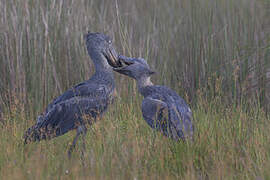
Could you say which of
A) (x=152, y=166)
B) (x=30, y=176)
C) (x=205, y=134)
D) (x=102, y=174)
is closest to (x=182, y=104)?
(x=205, y=134)

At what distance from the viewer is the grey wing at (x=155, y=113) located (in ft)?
14.3

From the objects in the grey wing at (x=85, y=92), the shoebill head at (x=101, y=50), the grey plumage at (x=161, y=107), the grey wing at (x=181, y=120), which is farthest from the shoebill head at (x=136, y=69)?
the grey wing at (x=181, y=120)

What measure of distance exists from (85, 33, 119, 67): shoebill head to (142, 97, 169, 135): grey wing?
0.80 meters

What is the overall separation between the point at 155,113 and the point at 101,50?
118cm

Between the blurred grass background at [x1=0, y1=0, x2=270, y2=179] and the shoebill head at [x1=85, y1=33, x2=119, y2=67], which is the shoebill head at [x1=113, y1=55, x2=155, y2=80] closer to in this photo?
the shoebill head at [x1=85, y1=33, x2=119, y2=67]

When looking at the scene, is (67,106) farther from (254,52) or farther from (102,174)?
(254,52)

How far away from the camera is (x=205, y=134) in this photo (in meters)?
4.12

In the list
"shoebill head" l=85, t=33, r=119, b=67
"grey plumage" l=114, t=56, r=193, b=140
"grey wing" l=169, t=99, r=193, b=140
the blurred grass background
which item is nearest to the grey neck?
"grey plumage" l=114, t=56, r=193, b=140

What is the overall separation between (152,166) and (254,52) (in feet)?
9.85

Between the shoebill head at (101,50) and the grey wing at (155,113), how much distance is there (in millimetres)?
798

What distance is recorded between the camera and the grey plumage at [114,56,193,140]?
13.9 feet

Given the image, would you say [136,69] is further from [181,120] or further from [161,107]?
[181,120]

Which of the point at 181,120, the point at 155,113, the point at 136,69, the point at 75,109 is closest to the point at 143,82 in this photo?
the point at 136,69

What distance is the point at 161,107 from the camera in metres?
4.48
